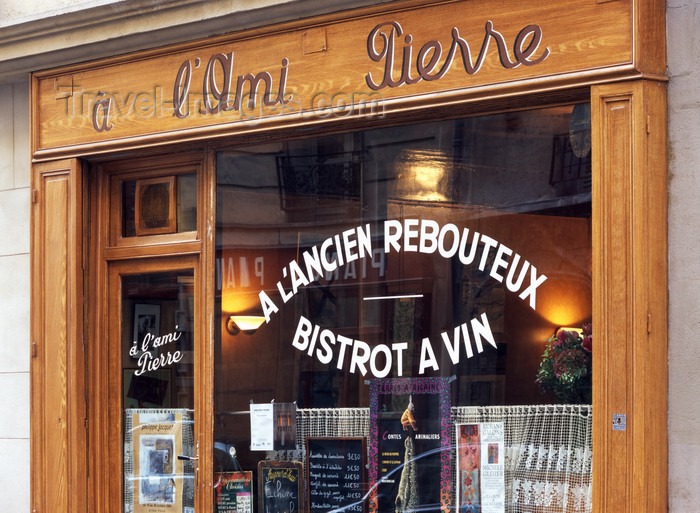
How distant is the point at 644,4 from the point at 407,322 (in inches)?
84.8

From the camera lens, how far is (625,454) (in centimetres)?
461

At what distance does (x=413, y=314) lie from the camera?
5562 mm

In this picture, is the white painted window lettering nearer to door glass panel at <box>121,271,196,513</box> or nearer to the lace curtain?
the lace curtain

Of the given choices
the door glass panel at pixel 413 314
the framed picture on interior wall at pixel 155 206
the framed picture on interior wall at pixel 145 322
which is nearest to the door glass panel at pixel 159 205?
the framed picture on interior wall at pixel 155 206

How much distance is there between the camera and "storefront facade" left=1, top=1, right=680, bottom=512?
4.78 metres

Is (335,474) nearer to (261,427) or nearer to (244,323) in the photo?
(261,427)

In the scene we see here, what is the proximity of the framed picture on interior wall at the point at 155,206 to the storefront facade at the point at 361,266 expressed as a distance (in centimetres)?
2

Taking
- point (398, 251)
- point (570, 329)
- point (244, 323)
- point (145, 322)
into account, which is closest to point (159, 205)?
point (145, 322)

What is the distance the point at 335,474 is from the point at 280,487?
1.33ft

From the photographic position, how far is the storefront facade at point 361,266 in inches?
188

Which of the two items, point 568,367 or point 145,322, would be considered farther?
point 145,322

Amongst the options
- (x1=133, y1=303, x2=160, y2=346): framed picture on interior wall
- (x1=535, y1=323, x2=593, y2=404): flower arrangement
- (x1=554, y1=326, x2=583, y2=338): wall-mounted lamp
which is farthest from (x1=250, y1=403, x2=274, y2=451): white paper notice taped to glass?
(x1=554, y1=326, x2=583, y2=338): wall-mounted lamp

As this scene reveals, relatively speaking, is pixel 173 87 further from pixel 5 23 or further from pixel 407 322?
pixel 407 322

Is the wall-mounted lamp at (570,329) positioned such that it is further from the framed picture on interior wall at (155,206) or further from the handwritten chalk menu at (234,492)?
the framed picture on interior wall at (155,206)
